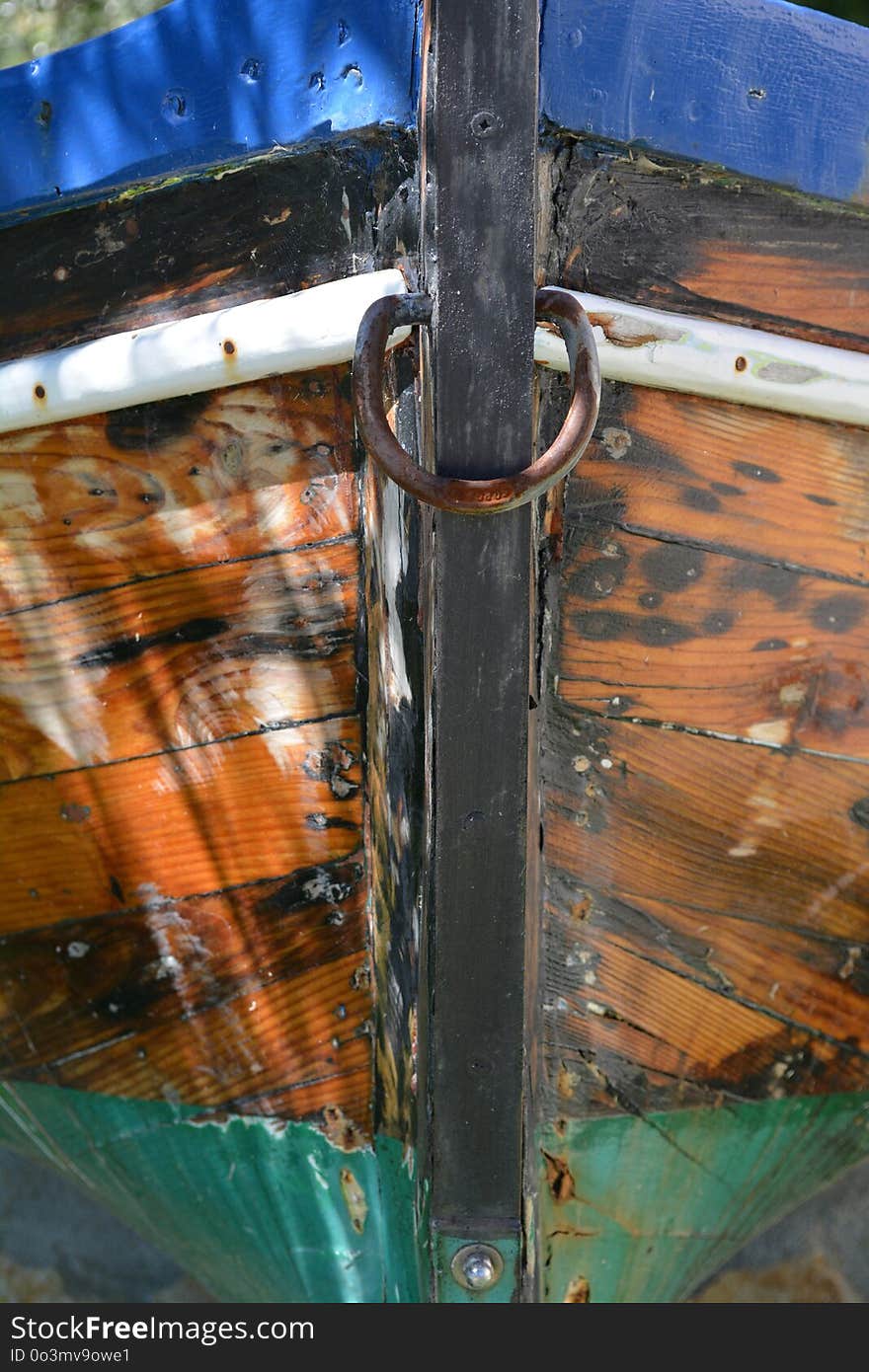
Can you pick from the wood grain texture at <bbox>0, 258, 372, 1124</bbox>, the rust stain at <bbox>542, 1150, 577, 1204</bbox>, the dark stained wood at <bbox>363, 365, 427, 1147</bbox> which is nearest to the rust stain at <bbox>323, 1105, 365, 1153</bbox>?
the wood grain texture at <bbox>0, 258, 372, 1124</bbox>

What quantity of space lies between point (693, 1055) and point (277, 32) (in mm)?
1275

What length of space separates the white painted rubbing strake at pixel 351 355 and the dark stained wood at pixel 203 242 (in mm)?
34

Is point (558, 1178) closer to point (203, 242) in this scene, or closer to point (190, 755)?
point (190, 755)

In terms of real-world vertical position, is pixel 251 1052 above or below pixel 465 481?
below

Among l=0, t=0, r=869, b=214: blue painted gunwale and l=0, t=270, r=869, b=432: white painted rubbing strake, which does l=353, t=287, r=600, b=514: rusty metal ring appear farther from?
l=0, t=0, r=869, b=214: blue painted gunwale

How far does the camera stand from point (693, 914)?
5.06ft

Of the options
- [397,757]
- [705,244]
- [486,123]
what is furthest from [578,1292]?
[486,123]

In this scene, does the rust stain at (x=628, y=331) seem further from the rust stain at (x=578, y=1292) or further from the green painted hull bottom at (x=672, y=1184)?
the rust stain at (x=578, y=1292)

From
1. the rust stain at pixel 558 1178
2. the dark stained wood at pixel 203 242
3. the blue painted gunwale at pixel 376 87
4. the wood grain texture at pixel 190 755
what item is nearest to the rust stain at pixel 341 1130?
the wood grain texture at pixel 190 755

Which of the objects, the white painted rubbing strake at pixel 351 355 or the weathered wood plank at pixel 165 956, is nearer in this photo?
the white painted rubbing strake at pixel 351 355

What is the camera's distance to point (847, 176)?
4.39 ft

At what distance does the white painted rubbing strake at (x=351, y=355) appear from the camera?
129 centimetres

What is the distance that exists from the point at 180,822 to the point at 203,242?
0.69m
